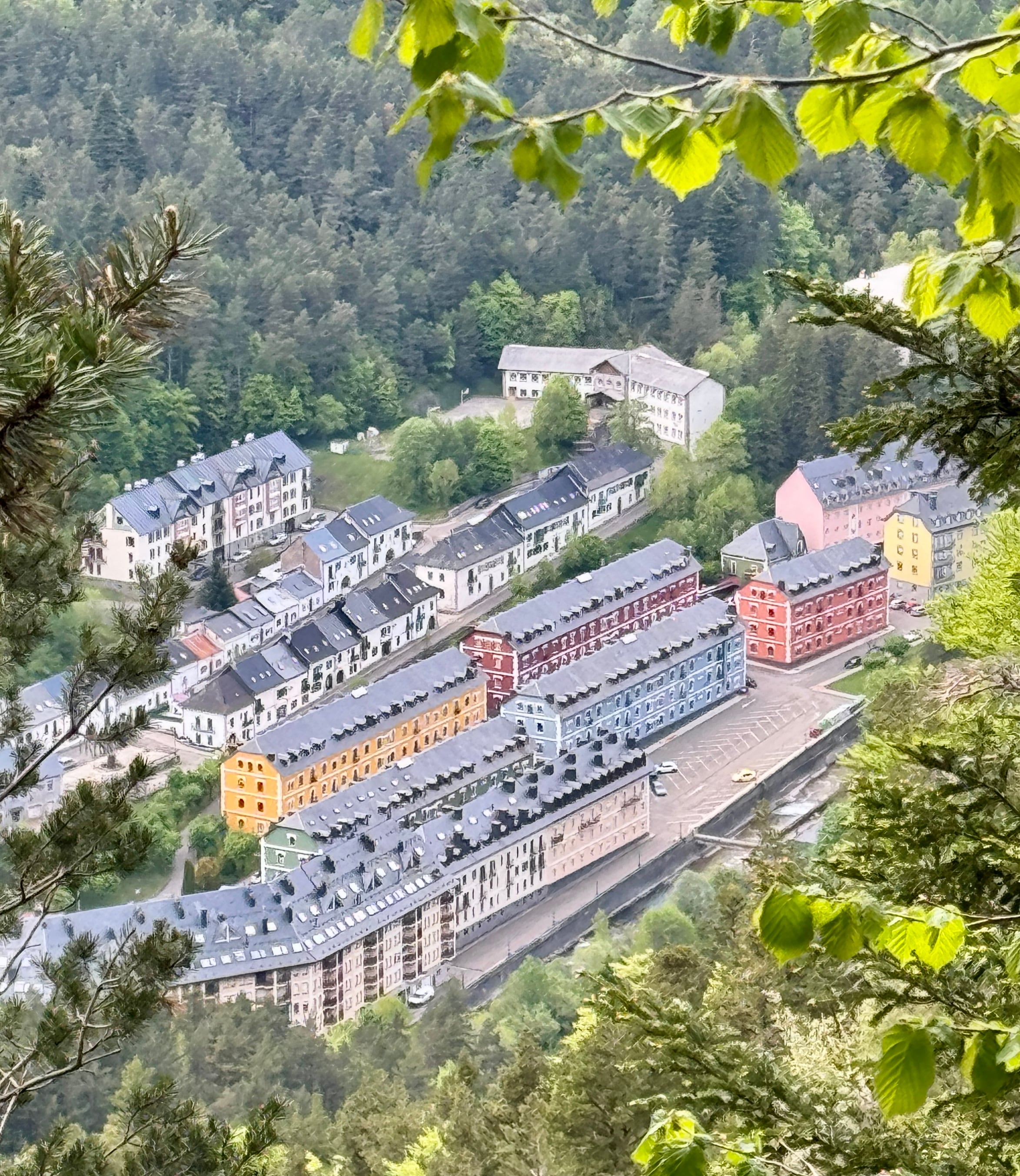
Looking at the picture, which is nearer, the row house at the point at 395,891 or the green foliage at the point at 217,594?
the row house at the point at 395,891

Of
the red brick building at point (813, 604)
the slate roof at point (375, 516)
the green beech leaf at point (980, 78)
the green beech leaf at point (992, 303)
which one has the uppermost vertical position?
the green beech leaf at point (980, 78)

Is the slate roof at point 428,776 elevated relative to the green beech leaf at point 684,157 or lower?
lower

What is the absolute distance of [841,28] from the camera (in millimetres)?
2500

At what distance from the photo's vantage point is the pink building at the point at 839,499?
38312 millimetres

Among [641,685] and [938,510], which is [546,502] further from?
[938,510]

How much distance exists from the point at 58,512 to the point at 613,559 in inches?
1308

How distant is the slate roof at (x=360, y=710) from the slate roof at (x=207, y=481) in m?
4.98

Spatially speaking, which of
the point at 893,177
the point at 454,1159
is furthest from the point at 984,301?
the point at 893,177

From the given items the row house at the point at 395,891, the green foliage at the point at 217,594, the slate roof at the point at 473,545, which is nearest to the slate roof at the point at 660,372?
the slate roof at the point at 473,545

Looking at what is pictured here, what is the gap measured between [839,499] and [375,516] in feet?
27.8

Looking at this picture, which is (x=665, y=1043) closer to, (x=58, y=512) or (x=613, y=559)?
(x=58, y=512)

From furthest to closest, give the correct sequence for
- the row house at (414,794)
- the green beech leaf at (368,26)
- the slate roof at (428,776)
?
the slate roof at (428,776) → the row house at (414,794) → the green beech leaf at (368,26)

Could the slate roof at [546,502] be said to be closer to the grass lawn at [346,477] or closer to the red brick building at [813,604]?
the grass lawn at [346,477]

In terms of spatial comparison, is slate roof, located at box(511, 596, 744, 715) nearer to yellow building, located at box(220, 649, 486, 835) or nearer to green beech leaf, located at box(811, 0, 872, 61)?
yellow building, located at box(220, 649, 486, 835)
